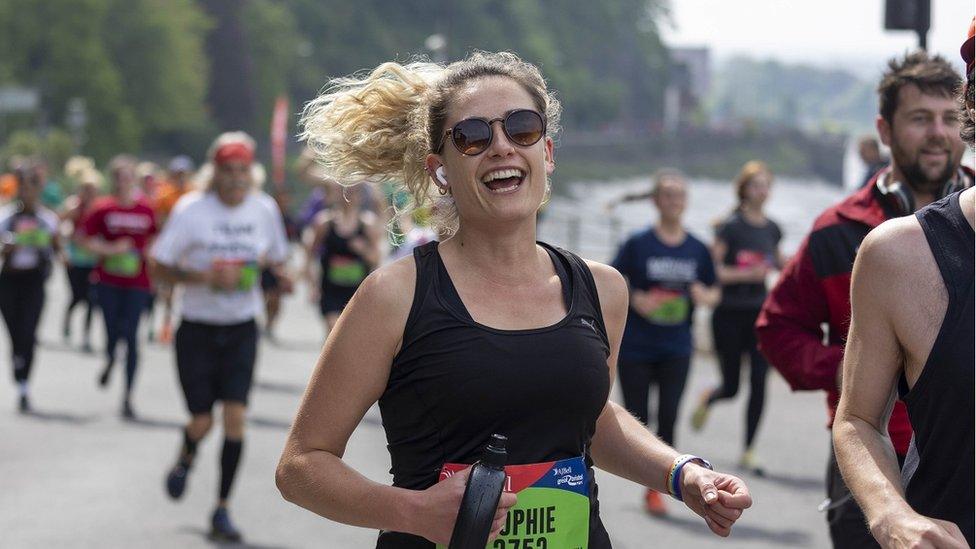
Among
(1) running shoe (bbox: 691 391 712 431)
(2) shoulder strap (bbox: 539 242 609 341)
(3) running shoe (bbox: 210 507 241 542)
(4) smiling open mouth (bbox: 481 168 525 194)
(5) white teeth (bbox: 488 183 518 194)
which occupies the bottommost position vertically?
(1) running shoe (bbox: 691 391 712 431)

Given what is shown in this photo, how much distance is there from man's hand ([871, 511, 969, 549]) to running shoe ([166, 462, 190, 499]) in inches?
235

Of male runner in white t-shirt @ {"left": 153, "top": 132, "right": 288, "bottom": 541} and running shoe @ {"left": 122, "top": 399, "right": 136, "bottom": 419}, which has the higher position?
male runner in white t-shirt @ {"left": 153, "top": 132, "right": 288, "bottom": 541}

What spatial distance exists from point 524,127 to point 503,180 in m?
0.12

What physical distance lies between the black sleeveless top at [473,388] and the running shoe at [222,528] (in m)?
4.49

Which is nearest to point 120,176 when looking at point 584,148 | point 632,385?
point 632,385

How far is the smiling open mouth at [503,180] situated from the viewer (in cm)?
330

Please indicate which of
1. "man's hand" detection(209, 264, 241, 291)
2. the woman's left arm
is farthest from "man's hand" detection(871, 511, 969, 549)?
"man's hand" detection(209, 264, 241, 291)

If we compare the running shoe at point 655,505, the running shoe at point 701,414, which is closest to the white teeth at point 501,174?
the running shoe at point 655,505

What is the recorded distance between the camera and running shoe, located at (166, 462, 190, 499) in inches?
323

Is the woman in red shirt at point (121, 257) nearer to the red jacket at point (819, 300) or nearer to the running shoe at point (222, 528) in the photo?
the running shoe at point (222, 528)

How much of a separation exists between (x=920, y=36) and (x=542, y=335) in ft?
17.6

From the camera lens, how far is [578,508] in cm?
328

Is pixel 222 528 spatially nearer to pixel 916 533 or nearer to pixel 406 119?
pixel 406 119

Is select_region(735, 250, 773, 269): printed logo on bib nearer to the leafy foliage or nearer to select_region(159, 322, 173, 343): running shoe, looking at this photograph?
select_region(159, 322, 173, 343): running shoe
